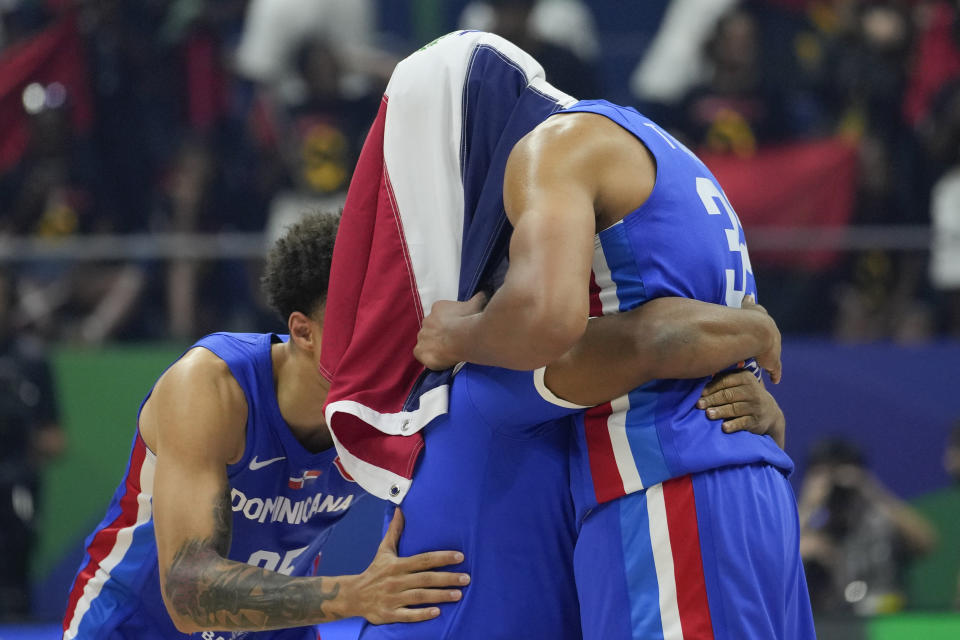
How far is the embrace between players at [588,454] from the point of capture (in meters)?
2.34

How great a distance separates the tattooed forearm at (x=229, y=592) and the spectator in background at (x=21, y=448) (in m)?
3.07

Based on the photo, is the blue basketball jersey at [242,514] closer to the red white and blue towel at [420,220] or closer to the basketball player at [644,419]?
the red white and blue towel at [420,220]

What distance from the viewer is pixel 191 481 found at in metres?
3.01

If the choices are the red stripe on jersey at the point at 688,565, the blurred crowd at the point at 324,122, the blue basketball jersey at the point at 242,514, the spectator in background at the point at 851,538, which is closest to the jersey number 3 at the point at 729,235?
the red stripe on jersey at the point at 688,565

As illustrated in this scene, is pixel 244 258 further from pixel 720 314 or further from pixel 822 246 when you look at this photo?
pixel 720 314

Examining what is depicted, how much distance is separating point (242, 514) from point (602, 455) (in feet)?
4.00

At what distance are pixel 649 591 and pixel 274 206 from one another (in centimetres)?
457

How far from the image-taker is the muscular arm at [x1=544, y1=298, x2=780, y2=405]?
2.39 m

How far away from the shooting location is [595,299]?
8.33ft

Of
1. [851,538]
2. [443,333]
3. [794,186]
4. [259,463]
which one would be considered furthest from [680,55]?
[443,333]

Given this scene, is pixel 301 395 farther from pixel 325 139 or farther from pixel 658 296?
pixel 325 139

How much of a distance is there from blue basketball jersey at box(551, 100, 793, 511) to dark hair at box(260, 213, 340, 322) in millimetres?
969

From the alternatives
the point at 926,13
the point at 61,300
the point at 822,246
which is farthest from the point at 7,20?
the point at 926,13

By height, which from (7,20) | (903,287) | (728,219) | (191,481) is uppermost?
(7,20)
